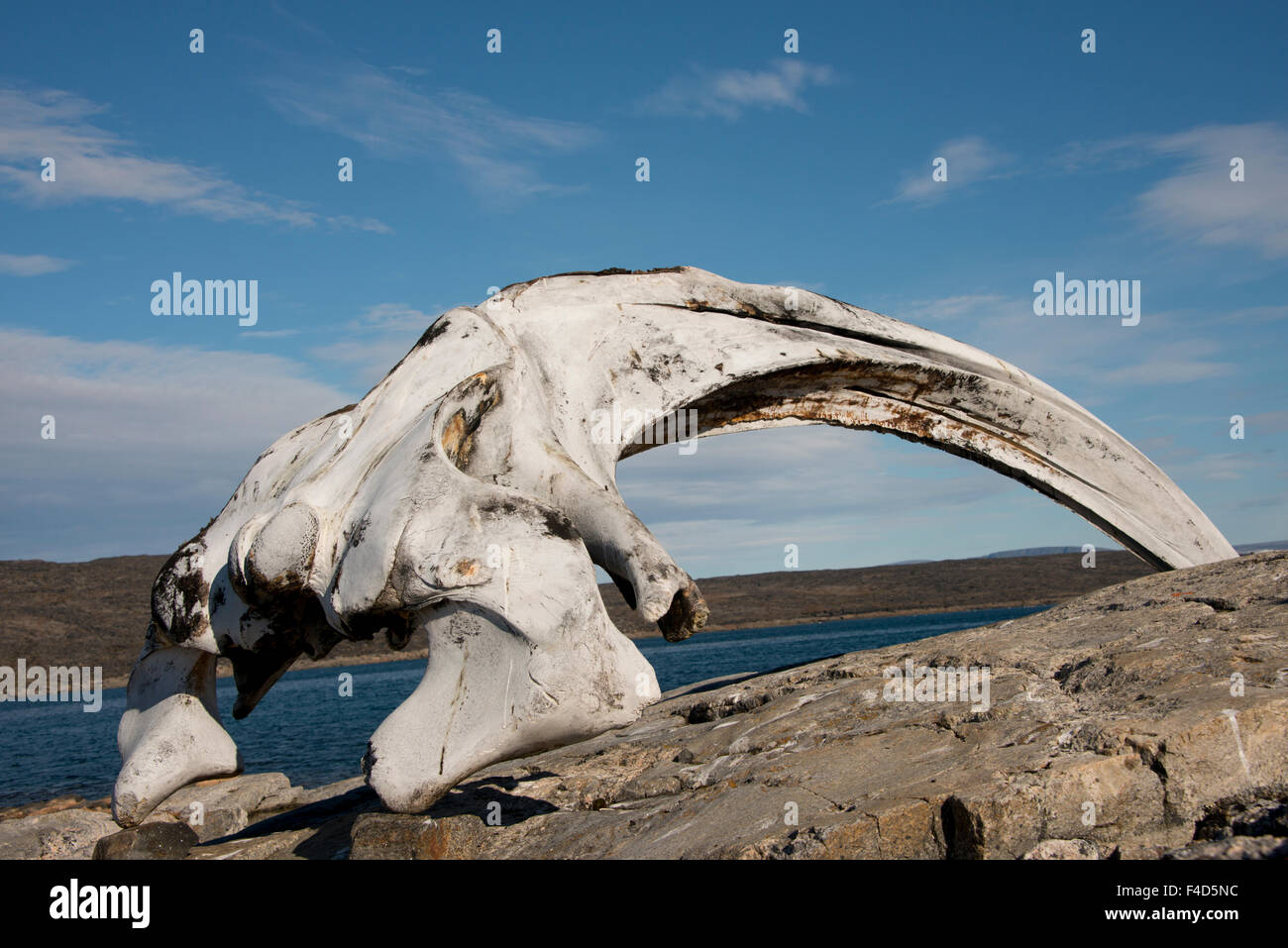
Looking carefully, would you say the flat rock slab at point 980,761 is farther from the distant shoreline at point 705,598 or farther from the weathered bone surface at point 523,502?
the distant shoreline at point 705,598

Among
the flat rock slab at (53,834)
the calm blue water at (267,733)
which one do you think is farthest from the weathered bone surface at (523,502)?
the flat rock slab at (53,834)

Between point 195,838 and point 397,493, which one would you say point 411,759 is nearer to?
point 397,493

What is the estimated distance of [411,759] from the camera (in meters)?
3.53

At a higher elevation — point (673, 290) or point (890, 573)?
point (673, 290)

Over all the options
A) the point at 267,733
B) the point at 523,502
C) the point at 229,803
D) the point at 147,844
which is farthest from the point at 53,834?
the point at 267,733

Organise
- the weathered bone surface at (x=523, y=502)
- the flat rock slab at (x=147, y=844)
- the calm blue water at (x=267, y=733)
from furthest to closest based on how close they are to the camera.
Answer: the calm blue water at (x=267, y=733)
the flat rock slab at (x=147, y=844)
the weathered bone surface at (x=523, y=502)

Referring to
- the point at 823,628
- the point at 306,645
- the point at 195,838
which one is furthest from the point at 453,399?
the point at 823,628

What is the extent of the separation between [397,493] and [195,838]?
8.49ft

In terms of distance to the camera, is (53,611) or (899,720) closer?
(899,720)

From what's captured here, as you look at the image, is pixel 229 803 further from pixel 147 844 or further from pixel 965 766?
pixel 965 766

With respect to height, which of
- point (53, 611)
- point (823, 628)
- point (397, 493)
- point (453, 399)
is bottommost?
point (823, 628)

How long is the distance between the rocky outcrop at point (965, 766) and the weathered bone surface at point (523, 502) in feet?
2.02

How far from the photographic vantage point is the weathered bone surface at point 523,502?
11.5 ft
